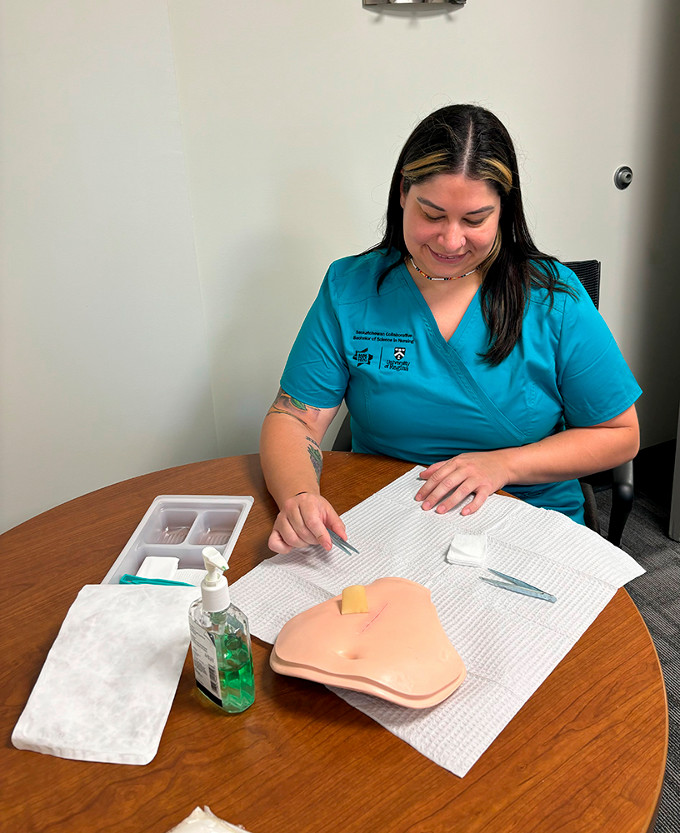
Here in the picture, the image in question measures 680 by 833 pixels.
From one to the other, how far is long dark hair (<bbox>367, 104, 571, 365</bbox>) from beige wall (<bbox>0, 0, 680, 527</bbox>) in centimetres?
56

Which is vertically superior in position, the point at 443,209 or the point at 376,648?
the point at 443,209

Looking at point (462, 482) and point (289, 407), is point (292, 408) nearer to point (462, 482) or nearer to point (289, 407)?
point (289, 407)

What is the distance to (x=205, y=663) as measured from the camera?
782mm

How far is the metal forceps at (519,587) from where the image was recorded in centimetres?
95

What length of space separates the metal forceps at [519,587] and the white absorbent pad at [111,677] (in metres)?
0.41

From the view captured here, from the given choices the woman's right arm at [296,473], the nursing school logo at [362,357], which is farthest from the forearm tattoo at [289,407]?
the nursing school logo at [362,357]

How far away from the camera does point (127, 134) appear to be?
1.67 metres

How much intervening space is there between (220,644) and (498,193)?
0.90 m

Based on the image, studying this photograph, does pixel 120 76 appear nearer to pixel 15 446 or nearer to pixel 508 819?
pixel 15 446

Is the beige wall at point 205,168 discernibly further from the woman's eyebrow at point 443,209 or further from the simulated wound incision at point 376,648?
the simulated wound incision at point 376,648

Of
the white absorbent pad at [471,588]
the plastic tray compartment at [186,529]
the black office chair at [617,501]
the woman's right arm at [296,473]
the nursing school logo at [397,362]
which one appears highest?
the nursing school logo at [397,362]

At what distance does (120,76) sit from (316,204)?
58cm

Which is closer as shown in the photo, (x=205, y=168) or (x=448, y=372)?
(x=448, y=372)

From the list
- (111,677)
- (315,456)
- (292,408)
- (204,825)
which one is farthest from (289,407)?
(204,825)
